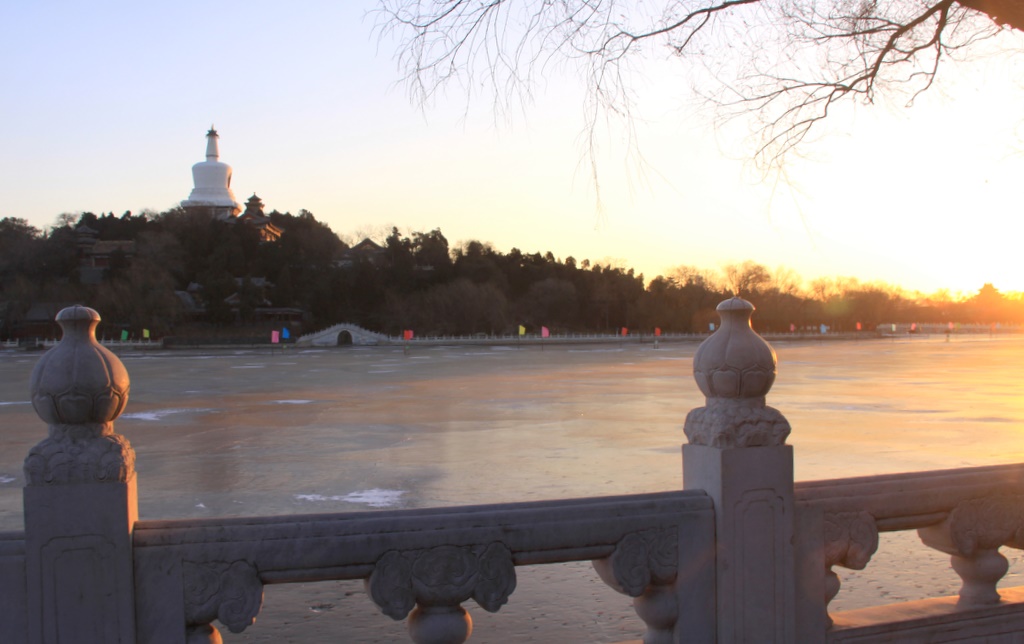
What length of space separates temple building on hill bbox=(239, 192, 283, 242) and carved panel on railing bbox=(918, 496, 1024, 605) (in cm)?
8656

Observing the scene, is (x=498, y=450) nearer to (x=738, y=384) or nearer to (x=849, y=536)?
(x=849, y=536)

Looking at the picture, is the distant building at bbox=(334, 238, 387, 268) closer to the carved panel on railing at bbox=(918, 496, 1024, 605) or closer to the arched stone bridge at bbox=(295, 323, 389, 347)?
the arched stone bridge at bbox=(295, 323, 389, 347)

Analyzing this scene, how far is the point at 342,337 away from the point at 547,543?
221 ft

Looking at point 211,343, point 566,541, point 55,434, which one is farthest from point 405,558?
point 211,343

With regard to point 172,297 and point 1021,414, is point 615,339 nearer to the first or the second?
point 172,297

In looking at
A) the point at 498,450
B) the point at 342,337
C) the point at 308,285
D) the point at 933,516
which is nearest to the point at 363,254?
the point at 308,285

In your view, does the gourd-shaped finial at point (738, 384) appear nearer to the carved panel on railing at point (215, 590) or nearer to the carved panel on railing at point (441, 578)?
the carved panel on railing at point (441, 578)

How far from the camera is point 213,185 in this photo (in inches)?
3856

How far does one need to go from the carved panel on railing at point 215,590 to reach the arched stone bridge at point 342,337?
66.2m

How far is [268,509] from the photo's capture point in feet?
24.7

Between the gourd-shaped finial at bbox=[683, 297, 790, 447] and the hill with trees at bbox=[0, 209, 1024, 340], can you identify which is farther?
the hill with trees at bbox=[0, 209, 1024, 340]

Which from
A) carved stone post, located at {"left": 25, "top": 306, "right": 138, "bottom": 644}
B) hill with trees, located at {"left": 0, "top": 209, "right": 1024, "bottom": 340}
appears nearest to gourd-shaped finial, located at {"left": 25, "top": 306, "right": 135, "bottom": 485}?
Result: carved stone post, located at {"left": 25, "top": 306, "right": 138, "bottom": 644}

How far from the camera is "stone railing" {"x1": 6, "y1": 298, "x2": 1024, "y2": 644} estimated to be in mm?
2467

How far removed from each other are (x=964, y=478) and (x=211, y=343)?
66461 mm
